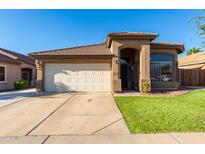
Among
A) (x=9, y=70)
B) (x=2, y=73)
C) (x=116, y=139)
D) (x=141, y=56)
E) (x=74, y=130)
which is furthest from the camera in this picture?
(x=9, y=70)

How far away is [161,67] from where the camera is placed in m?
16.6

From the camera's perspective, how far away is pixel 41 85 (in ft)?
49.0

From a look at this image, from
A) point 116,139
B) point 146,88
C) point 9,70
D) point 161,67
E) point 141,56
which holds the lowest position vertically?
point 116,139

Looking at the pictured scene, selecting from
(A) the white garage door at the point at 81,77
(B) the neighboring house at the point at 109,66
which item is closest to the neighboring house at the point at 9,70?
(B) the neighboring house at the point at 109,66

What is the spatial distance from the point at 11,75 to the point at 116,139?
1849cm

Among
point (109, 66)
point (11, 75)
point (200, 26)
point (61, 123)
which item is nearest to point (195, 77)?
point (109, 66)

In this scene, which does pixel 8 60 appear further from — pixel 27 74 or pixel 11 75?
pixel 27 74

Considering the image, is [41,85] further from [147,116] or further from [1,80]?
[147,116]

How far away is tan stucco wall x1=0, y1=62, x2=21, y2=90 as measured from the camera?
60.7ft

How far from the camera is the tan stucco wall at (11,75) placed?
1852 cm

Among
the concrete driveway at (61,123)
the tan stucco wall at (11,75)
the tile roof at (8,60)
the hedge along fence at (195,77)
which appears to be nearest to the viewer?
the concrete driveway at (61,123)

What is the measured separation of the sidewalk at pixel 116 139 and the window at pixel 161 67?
12183mm

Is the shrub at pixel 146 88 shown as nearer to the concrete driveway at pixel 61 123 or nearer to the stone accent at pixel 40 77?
the concrete driveway at pixel 61 123

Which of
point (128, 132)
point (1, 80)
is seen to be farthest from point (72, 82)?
point (128, 132)
